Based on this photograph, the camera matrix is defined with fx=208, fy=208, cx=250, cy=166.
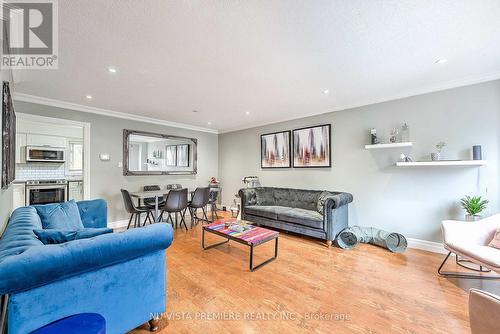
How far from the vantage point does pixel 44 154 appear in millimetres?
5172

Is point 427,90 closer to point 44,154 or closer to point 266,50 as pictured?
point 266,50

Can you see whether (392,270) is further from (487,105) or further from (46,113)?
(46,113)

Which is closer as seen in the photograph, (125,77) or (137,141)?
(125,77)

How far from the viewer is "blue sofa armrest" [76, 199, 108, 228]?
9.48 ft

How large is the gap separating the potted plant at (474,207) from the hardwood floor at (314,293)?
723 mm

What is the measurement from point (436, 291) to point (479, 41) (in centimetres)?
257

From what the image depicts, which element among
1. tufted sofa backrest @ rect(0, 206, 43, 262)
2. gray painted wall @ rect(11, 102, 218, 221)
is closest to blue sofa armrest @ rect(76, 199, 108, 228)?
tufted sofa backrest @ rect(0, 206, 43, 262)

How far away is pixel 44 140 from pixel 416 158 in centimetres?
827

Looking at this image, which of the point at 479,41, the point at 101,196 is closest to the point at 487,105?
the point at 479,41

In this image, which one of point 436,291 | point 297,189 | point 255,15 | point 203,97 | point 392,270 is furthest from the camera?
point 297,189

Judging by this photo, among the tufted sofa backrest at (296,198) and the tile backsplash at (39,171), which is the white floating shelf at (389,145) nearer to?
the tufted sofa backrest at (296,198)

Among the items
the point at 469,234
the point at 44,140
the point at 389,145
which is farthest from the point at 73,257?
the point at 44,140

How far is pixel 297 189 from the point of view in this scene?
15.3 feet

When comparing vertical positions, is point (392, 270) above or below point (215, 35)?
below
